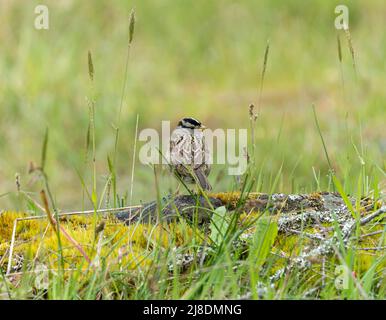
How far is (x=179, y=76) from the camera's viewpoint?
13.7m

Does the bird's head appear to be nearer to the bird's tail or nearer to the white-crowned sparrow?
the white-crowned sparrow

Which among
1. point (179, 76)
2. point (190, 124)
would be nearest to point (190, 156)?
point (190, 124)

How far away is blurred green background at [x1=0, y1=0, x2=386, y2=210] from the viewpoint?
36.5 ft

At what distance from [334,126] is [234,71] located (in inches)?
135

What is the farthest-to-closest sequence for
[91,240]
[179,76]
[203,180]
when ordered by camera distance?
1. [179,76]
2. [203,180]
3. [91,240]

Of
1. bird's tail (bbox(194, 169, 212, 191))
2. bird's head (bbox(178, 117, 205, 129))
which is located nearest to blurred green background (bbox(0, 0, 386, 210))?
bird's head (bbox(178, 117, 205, 129))

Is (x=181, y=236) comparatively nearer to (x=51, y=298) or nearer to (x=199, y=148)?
(x=51, y=298)

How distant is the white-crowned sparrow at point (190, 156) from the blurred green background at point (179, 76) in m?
4.05

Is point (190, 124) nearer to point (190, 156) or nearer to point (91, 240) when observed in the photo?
point (190, 156)

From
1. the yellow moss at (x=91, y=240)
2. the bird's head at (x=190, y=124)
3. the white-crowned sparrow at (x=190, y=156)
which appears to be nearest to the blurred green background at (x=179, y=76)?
the bird's head at (x=190, y=124)

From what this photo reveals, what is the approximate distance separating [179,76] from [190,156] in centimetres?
881

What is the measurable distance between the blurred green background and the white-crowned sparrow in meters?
4.05

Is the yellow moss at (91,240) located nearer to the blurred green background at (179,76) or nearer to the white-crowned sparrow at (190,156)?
the white-crowned sparrow at (190,156)
